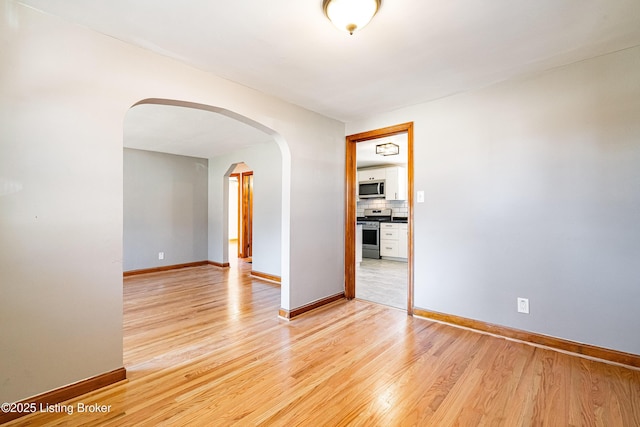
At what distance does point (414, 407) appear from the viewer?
1594mm

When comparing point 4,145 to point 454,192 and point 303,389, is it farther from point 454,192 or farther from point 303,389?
point 454,192

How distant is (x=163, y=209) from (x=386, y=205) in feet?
17.2

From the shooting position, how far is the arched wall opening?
10.3 ft

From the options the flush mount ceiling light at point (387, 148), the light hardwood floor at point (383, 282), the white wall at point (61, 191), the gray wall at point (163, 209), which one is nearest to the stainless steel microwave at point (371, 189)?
the light hardwood floor at point (383, 282)

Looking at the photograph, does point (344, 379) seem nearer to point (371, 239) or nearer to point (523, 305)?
point (523, 305)

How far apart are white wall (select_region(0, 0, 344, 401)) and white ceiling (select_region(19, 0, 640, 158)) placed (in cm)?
19

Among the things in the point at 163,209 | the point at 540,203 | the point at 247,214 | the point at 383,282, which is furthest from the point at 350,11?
the point at 247,214

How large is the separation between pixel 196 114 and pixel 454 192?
3003 mm

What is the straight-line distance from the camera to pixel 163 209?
17.6ft

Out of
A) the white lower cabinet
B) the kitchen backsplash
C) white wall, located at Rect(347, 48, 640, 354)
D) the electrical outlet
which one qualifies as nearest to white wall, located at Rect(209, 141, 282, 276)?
white wall, located at Rect(347, 48, 640, 354)

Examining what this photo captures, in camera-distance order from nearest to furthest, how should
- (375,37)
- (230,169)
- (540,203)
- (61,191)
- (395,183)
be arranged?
(61,191) → (375,37) → (540,203) → (230,169) → (395,183)

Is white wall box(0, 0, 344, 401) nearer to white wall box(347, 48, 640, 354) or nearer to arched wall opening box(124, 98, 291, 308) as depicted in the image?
arched wall opening box(124, 98, 291, 308)

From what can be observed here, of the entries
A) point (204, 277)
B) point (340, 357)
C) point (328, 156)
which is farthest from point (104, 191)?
point (204, 277)

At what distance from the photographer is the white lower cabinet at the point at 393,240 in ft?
20.5
